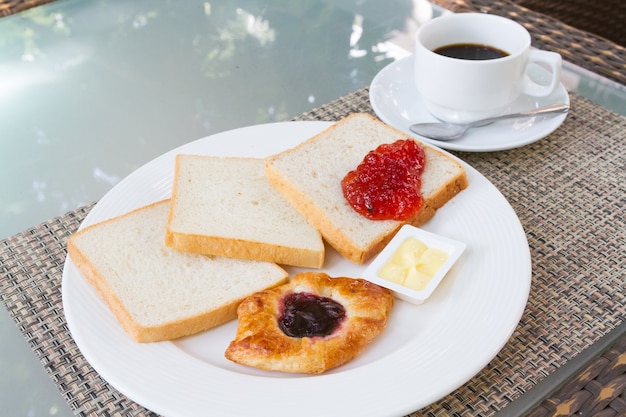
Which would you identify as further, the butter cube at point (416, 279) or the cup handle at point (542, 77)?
the cup handle at point (542, 77)

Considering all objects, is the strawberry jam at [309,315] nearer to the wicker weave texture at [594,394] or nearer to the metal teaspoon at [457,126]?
the wicker weave texture at [594,394]

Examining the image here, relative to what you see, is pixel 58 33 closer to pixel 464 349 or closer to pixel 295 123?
pixel 295 123

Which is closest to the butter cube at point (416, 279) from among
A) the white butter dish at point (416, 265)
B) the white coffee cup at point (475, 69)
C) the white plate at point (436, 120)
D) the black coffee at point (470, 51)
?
the white butter dish at point (416, 265)

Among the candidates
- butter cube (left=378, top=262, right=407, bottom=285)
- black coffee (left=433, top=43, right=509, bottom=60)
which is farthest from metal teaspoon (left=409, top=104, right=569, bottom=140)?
butter cube (left=378, top=262, right=407, bottom=285)

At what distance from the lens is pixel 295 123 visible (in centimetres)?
205

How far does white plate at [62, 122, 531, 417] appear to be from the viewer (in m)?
1.24

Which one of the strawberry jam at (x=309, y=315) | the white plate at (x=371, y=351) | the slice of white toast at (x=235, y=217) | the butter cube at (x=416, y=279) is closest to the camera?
the white plate at (x=371, y=351)

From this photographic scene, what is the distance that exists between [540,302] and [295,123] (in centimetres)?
92

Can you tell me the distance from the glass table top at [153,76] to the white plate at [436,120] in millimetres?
136

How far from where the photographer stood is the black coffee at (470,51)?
2.09 meters

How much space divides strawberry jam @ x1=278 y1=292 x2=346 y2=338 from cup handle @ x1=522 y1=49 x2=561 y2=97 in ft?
3.59

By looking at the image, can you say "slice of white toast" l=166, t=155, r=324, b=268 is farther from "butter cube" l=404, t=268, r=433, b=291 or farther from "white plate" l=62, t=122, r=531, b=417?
"butter cube" l=404, t=268, r=433, b=291

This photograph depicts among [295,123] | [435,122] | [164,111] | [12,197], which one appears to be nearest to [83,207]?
[12,197]

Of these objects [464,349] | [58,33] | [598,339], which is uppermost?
[58,33]
